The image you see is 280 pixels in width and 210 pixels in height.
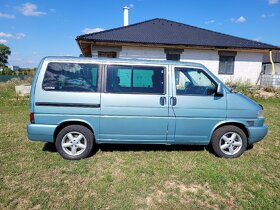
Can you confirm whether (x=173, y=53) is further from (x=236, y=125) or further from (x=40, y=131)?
(x=40, y=131)

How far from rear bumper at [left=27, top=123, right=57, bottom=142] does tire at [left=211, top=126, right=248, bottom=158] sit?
3.09 metres

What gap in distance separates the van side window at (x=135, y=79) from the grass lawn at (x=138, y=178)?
1356 millimetres

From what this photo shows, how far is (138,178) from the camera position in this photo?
370 cm

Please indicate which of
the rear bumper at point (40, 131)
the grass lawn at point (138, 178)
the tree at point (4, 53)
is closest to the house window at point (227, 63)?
the grass lawn at point (138, 178)

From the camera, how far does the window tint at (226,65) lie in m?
15.8

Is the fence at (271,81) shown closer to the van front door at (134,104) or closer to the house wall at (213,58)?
the house wall at (213,58)

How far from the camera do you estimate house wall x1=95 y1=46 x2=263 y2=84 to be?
14703 millimetres

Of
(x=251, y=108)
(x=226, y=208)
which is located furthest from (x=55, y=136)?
(x=251, y=108)

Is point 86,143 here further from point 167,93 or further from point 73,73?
point 167,93

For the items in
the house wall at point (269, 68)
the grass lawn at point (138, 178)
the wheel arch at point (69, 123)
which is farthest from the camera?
the house wall at point (269, 68)

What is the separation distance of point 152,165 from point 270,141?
135 inches

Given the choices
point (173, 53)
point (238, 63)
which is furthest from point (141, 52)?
point (238, 63)

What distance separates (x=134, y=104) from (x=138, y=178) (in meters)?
1.30

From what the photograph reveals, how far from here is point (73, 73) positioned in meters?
4.21
